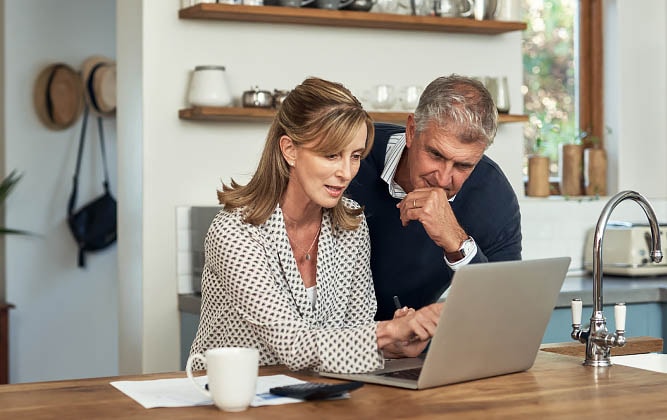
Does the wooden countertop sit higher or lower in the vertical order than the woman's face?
lower

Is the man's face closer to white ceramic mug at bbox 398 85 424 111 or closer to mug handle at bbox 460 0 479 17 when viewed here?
white ceramic mug at bbox 398 85 424 111

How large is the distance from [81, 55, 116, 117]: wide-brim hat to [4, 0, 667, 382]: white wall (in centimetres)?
10

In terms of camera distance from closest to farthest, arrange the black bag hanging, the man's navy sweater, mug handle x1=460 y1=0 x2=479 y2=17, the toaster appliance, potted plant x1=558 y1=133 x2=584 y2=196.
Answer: the man's navy sweater < mug handle x1=460 y1=0 x2=479 y2=17 < the toaster appliance < potted plant x1=558 y1=133 x2=584 y2=196 < the black bag hanging

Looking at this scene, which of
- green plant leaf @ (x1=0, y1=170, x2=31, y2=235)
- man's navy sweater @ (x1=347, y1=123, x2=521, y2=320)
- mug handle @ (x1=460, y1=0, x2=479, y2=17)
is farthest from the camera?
green plant leaf @ (x1=0, y1=170, x2=31, y2=235)

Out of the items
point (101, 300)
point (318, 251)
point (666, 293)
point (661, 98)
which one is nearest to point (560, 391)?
point (318, 251)

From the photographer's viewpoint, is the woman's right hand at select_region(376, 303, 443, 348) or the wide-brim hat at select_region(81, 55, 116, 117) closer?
the woman's right hand at select_region(376, 303, 443, 348)

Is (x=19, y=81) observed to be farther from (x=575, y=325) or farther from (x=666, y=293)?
(x=575, y=325)

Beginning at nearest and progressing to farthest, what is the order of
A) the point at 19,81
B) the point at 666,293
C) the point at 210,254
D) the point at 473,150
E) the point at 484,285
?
the point at 484,285 → the point at 210,254 → the point at 473,150 → the point at 666,293 → the point at 19,81

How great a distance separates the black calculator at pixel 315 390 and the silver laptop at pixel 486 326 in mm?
140

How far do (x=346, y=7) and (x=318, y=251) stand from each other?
197 centimetres

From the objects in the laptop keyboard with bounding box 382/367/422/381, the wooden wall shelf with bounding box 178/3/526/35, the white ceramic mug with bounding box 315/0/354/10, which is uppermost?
the white ceramic mug with bounding box 315/0/354/10

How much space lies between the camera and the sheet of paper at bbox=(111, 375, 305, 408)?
6.01 ft

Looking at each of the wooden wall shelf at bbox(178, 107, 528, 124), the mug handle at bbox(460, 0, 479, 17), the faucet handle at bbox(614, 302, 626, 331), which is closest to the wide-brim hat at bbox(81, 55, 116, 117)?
the wooden wall shelf at bbox(178, 107, 528, 124)

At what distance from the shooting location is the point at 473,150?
2455 millimetres
